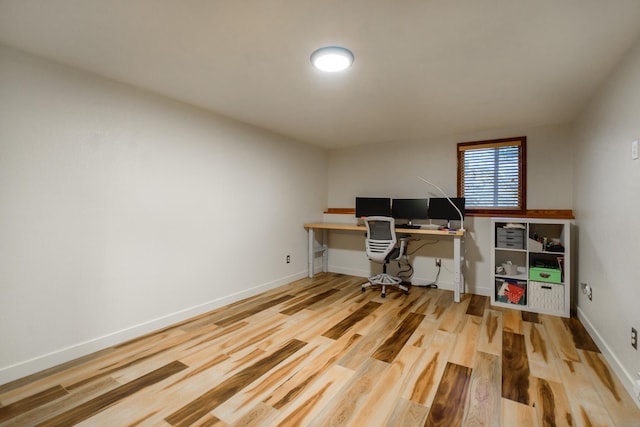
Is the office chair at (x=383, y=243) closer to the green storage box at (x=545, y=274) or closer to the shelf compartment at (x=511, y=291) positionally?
the shelf compartment at (x=511, y=291)

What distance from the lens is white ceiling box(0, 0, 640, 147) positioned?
1523 millimetres

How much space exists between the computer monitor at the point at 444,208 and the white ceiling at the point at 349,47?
124 centimetres

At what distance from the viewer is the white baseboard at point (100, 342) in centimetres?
192

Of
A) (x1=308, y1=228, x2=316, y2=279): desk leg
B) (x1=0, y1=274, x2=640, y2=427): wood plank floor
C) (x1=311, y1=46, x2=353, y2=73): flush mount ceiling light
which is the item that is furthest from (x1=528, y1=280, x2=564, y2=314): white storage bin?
(x1=311, y1=46, x2=353, y2=73): flush mount ceiling light

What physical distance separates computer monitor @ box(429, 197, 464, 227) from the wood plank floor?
1341mm

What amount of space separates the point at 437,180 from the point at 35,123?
14.0ft

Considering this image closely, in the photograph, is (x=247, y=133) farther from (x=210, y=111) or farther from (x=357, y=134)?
(x=357, y=134)

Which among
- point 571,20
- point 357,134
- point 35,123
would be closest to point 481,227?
point 357,134

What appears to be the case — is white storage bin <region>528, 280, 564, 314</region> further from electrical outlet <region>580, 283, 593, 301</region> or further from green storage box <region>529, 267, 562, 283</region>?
electrical outlet <region>580, 283, 593, 301</region>

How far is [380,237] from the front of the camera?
3.78 metres

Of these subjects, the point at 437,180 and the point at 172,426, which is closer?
the point at 172,426

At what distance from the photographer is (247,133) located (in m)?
3.62

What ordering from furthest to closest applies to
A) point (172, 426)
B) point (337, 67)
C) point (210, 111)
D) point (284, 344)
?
point (210, 111) < point (284, 344) < point (337, 67) < point (172, 426)

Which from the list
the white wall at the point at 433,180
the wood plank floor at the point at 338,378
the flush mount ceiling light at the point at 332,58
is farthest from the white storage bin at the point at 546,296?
the flush mount ceiling light at the point at 332,58
